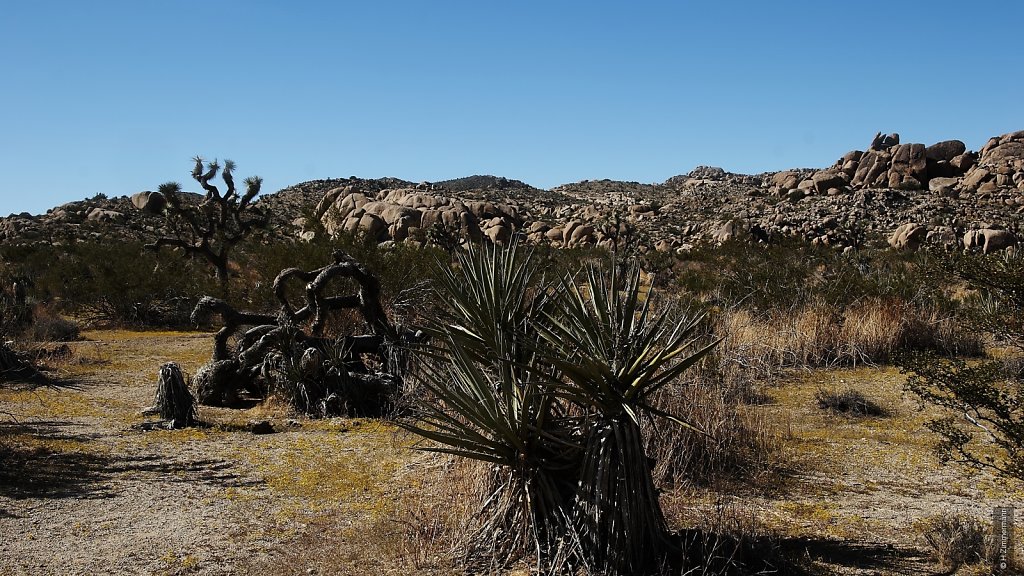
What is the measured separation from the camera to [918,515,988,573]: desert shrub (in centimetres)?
438

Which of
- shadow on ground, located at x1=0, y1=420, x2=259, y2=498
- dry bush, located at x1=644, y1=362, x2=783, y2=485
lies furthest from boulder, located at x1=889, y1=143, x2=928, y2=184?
shadow on ground, located at x1=0, y1=420, x2=259, y2=498

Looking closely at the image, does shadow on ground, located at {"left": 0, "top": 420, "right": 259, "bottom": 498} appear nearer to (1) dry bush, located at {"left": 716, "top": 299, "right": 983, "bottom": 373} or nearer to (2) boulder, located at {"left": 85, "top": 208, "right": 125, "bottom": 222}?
(1) dry bush, located at {"left": 716, "top": 299, "right": 983, "bottom": 373}

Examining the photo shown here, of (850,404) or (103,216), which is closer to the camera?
(850,404)

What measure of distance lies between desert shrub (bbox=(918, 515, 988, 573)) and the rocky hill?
98.4 feet

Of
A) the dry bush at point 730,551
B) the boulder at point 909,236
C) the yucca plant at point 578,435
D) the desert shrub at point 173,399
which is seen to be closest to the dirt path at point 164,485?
the desert shrub at point 173,399

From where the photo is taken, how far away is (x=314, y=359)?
8.88 meters

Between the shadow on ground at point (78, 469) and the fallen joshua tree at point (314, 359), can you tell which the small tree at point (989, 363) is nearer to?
the shadow on ground at point (78, 469)

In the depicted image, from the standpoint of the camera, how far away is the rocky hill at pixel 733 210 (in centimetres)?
4141

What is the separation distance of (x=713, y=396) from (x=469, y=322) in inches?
114

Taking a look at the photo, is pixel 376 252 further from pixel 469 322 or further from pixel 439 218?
pixel 439 218

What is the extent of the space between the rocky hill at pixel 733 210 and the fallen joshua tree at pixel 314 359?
77.9 feet

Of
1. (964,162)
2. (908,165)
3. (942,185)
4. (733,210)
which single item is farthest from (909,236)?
(964,162)

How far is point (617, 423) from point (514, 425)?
0.56 meters

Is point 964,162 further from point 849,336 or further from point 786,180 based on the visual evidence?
point 849,336
